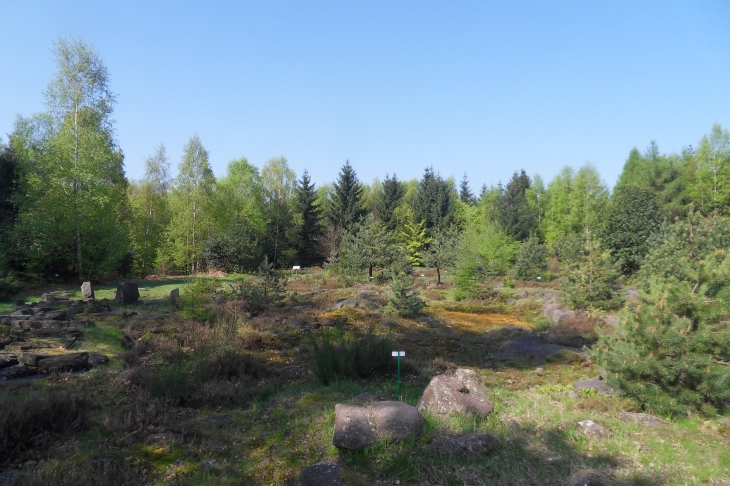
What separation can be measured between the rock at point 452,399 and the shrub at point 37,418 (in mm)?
4088

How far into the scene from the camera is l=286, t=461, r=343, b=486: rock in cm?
400

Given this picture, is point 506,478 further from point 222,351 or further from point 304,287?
point 304,287

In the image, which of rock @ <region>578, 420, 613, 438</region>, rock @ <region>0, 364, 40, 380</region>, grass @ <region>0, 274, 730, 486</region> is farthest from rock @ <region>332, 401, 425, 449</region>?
rock @ <region>0, 364, 40, 380</region>

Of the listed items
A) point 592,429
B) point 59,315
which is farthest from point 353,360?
point 59,315

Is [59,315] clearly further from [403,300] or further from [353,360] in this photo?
[403,300]

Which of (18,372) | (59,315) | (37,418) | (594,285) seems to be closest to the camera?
(37,418)

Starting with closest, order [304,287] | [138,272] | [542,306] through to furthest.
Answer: [542,306], [304,287], [138,272]

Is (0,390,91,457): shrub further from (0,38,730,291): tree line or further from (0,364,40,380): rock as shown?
(0,38,730,291): tree line

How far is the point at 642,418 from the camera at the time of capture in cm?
577

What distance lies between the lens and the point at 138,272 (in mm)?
28281

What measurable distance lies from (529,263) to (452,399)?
24827 millimetres

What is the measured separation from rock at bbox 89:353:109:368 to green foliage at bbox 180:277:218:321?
3.22 metres

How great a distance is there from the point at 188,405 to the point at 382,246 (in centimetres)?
1978

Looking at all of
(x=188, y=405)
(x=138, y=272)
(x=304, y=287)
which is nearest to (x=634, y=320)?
(x=188, y=405)
